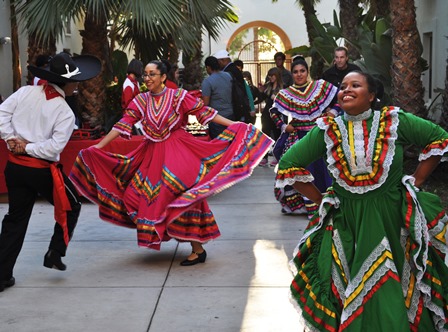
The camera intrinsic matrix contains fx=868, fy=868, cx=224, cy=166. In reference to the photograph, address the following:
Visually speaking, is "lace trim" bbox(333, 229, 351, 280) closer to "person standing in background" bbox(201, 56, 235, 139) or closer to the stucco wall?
"person standing in background" bbox(201, 56, 235, 139)

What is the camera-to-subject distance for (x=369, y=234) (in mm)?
4418

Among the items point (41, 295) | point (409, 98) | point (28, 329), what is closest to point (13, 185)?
point (41, 295)

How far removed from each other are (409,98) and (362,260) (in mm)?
8025

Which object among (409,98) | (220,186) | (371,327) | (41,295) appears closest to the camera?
(371,327)

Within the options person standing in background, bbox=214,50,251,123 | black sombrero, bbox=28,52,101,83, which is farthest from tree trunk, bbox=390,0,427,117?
black sombrero, bbox=28,52,101,83

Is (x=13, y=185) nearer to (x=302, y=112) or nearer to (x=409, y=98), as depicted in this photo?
(x=302, y=112)

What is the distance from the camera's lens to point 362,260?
4.41 meters

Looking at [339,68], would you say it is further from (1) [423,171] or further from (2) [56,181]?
(1) [423,171]

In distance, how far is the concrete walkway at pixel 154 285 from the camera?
19.0ft

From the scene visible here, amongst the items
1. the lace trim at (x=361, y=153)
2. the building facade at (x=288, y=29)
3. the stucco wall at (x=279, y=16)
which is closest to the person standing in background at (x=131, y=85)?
the building facade at (x=288, y=29)

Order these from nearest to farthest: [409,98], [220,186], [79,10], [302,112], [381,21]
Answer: [220,186]
[302,112]
[79,10]
[409,98]
[381,21]

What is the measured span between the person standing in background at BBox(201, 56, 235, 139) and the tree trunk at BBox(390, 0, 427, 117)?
252 centimetres

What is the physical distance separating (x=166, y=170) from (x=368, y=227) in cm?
297

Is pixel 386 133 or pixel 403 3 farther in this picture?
pixel 403 3
